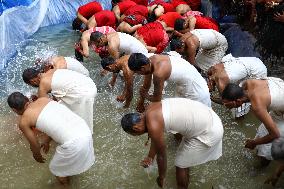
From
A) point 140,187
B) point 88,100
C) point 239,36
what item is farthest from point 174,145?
point 239,36

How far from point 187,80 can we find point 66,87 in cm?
134

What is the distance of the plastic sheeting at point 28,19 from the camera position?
23.5 ft

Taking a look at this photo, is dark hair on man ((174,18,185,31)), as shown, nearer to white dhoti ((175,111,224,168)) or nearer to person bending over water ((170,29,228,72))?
person bending over water ((170,29,228,72))

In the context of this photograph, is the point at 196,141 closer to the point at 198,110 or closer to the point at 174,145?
the point at 198,110

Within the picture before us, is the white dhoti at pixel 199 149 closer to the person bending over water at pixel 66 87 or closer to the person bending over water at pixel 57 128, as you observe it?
the person bending over water at pixel 57 128

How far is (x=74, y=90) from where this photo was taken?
4.36m

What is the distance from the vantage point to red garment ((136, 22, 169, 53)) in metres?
6.40

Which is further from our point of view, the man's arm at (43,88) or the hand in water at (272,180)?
the man's arm at (43,88)

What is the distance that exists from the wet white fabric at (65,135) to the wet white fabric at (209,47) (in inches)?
101

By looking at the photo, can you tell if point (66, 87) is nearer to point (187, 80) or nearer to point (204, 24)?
point (187, 80)

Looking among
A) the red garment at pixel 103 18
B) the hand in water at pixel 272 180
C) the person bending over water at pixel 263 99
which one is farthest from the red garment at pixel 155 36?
the hand in water at pixel 272 180

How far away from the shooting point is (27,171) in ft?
14.8

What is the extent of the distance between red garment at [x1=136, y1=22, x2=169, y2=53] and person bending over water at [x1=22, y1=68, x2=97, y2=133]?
216 centimetres

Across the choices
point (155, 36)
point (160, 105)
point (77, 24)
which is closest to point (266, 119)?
point (160, 105)
